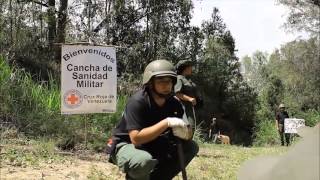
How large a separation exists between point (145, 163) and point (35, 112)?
6025 mm

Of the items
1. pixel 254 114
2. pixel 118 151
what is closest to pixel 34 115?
pixel 118 151

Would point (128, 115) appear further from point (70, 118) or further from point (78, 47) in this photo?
point (70, 118)

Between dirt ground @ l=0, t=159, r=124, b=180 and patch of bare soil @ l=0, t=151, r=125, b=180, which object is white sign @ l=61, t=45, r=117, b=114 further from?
dirt ground @ l=0, t=159, r=124, b=180

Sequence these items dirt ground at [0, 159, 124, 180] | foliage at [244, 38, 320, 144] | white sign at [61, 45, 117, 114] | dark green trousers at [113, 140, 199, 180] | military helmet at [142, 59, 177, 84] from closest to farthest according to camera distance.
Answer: dark green trousers at [113, 140, 199, 180] → military helmet at [142, 59, 177, 84] → dirt ground at [0, 159, 124, 180] → white sign at [61, 45, 117, 114] → foliage at [244, 38, 320, 144]

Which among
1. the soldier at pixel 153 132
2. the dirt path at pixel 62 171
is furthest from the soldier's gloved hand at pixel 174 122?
the dirt path at pixel 62 171

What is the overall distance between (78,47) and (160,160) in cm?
487

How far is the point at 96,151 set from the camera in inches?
354

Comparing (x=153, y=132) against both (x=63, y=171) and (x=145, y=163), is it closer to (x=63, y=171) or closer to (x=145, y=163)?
(x=145, y=163)

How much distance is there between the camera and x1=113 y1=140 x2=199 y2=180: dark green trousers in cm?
395

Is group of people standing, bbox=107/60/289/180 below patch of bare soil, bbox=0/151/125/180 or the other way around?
the other way around

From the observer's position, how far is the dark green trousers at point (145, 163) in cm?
395

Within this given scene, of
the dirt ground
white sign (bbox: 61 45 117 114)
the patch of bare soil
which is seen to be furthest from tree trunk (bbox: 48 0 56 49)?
the dirt ground

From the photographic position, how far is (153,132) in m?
3.97

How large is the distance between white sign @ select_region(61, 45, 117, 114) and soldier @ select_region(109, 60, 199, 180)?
4.54m
